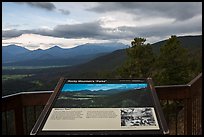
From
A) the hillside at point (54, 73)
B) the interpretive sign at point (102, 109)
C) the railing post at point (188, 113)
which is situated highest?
the interpretive sign at point (102, 109)

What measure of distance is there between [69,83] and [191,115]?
4.73ft

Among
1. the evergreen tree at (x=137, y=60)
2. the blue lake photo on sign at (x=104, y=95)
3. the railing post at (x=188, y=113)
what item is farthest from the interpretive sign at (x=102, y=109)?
the evergreen tree at (x=137, y=60)

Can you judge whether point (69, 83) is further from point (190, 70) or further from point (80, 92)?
point (190, 70)

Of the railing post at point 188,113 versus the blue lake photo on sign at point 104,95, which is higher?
the blue lake photo on sign at point 104,95

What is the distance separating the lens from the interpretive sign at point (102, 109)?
1.69 meters

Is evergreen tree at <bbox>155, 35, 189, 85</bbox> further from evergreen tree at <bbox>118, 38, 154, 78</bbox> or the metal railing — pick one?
the metal railing

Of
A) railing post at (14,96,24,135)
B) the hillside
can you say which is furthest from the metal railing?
the hillside

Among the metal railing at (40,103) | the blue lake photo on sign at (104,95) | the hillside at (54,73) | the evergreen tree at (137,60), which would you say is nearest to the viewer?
the blue lake photo on sign at (104,95)

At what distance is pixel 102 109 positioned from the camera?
1.92m

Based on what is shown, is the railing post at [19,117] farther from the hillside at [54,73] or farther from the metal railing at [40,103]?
the hillside at [54,73]

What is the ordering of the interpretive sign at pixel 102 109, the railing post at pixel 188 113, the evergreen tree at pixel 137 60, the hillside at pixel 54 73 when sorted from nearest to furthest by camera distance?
the interpretive sign at pixel 102 109, the railing post at pixel 188 113, the hillside at pixel 54 73, the evergreen tree at pixel 137 60

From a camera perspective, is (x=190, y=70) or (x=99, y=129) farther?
(x=190, y=70)

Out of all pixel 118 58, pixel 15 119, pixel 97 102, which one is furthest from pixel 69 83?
pixel 118 58

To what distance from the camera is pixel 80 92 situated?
2145mm
